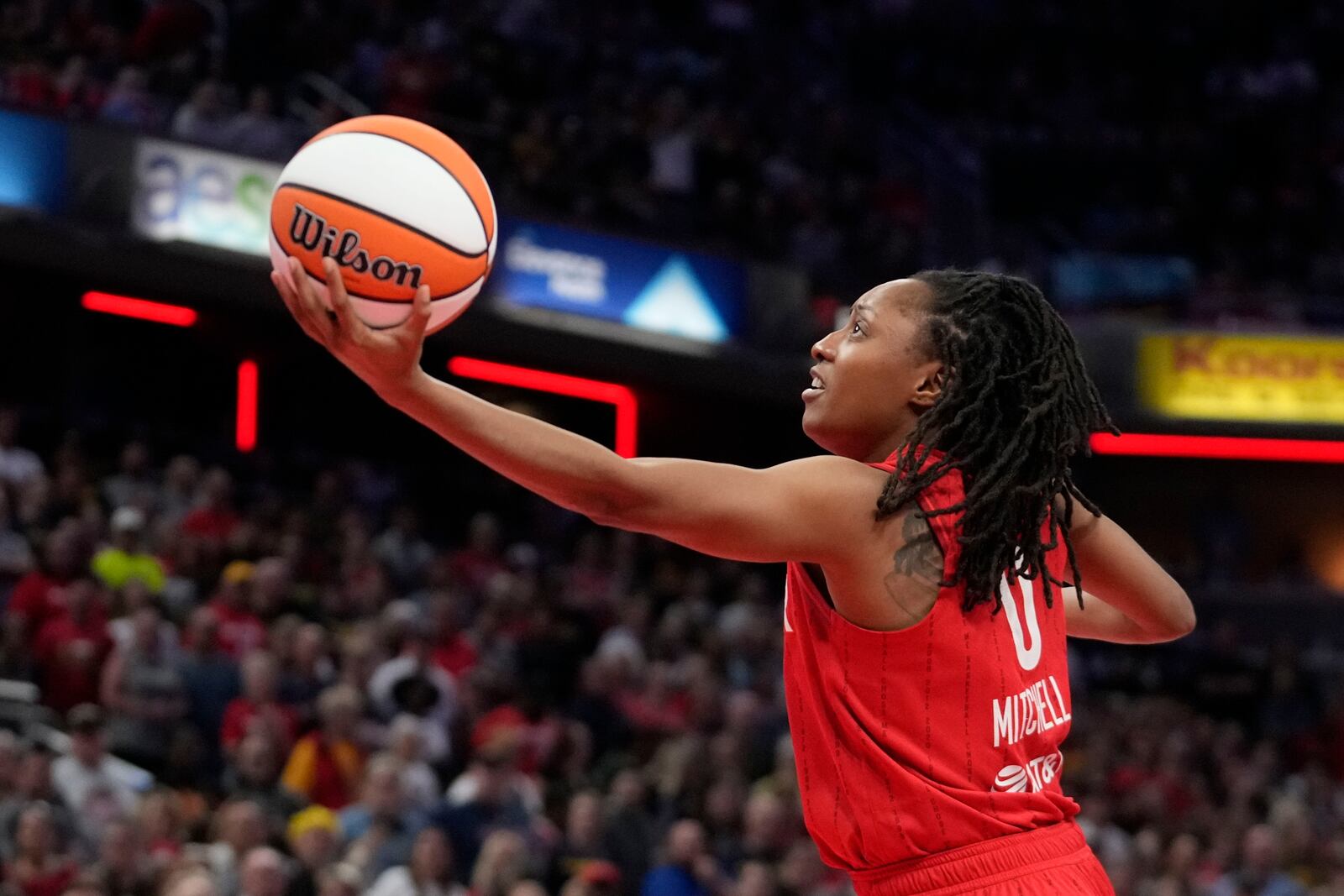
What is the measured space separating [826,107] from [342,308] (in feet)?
51.2

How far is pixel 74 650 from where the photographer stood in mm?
8320

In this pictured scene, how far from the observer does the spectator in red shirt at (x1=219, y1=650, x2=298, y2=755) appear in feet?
26.8

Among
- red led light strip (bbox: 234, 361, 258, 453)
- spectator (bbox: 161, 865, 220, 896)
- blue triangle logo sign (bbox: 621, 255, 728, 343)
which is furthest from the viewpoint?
blue triangle logo sign (bbox: 621, 255, 728, 343)

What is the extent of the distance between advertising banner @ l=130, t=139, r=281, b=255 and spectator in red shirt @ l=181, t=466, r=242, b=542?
2.16 meters

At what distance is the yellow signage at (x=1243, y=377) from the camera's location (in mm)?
16359

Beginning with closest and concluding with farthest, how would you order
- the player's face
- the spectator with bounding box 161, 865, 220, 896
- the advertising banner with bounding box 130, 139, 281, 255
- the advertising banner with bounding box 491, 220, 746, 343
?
the player's face → the spectator with bounding box 161, 865, 220, 896 → the advertising banner with bounding box 130, 139, 281, 255 → the advertising banner with bounding box 491, 220, 746, 343

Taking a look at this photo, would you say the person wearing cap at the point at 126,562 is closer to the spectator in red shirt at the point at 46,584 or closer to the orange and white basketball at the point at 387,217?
the spectator in red shirt at the point at 46,584

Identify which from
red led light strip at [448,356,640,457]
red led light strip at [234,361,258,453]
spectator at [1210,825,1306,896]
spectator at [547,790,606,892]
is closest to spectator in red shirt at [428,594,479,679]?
spectator at [547,790,606,892]

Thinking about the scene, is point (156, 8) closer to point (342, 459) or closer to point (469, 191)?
point (342, 459)

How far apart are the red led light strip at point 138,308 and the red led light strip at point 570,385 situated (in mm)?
2170

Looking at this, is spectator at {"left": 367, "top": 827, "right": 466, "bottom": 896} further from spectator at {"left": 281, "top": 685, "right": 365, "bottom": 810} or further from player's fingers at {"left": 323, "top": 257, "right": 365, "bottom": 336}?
player's fingers at {"left": 323, "top": 257, "right": 365, "bottom": 336}

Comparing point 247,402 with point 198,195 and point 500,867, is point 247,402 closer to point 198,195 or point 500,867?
point 198,195

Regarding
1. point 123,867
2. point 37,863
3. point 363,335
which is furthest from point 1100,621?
point 37,863

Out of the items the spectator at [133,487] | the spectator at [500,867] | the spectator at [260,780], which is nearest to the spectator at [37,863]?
the spectator at [260,780]
